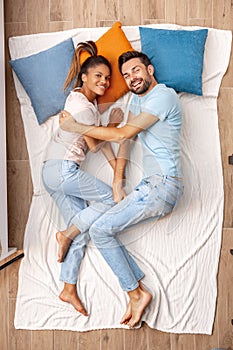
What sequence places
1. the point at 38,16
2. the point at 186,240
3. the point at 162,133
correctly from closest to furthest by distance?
the point at 162,133 → the point at 186,240 → the point at 38,16

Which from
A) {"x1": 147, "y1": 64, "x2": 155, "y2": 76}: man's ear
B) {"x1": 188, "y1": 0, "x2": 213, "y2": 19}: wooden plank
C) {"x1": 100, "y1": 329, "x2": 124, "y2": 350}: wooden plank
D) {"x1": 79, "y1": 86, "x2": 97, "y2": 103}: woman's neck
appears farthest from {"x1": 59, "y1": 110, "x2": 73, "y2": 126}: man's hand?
{"x1": 100, "y1": 329, "x2": 124, "y2": 350}: wooden plank

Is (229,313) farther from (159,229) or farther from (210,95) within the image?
(210,95)

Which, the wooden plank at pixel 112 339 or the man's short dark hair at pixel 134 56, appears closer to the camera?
the man's short dark hair at pixel 134 56

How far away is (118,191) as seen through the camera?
305 cm

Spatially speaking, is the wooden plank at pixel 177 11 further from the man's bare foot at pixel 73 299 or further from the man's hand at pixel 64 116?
the man's bare foot at pixel 73 299

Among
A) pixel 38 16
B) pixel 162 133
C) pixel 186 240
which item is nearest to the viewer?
pixel 162 133

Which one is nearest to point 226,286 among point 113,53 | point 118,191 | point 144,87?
point 118,191

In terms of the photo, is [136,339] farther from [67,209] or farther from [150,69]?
[150,69]

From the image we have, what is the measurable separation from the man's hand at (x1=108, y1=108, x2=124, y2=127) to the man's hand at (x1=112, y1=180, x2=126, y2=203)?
0.93ft

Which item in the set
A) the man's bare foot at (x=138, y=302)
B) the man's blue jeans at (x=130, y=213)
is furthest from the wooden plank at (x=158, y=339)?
the man's blue jeans at (x=130, y=213)

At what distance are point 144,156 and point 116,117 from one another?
0.23 meters

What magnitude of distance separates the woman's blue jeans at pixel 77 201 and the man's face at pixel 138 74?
0.49 meters

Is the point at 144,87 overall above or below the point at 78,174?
above

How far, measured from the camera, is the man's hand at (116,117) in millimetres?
3053
